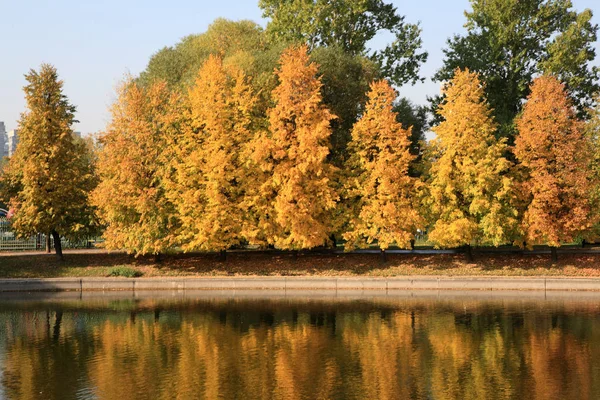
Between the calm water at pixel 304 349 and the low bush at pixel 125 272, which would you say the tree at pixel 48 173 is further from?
the calm water at pixel 304 349

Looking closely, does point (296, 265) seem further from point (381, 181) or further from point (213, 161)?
point (213, 161)

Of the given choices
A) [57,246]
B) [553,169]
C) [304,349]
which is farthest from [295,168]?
[304,349]

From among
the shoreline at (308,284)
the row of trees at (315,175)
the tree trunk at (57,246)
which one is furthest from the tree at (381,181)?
the tree trunk at (57,246)

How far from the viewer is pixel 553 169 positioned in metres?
49.0

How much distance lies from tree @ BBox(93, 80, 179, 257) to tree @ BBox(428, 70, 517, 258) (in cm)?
1734

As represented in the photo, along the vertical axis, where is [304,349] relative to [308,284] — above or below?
below

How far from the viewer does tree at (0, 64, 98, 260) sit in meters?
49.4

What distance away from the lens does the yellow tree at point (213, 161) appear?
47.0 m

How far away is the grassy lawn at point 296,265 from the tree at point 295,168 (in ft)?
6.63

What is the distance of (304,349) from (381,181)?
2388 cm

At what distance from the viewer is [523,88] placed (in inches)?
2360

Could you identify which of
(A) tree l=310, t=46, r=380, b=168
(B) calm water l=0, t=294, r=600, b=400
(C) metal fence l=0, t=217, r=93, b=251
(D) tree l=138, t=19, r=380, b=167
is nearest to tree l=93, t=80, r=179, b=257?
(D) tree l=138, t=19, r=380, b=167

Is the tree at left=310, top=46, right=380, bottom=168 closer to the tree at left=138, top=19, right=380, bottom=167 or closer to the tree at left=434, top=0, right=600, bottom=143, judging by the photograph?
the tree at left=138, top=19, right=380, bottom=167

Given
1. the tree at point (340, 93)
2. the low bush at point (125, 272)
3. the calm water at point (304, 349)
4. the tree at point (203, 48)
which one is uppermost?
the tree at point (203, 48)
